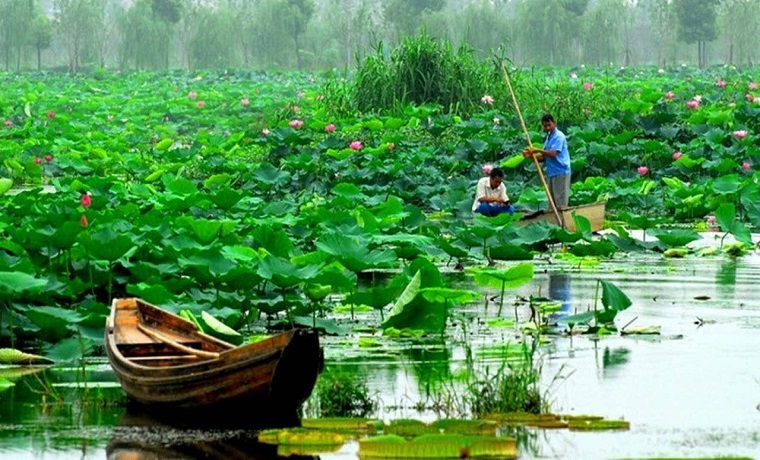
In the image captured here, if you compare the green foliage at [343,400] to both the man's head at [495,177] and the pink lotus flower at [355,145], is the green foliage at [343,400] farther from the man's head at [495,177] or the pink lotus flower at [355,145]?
the pink lotus flower at [355,145]

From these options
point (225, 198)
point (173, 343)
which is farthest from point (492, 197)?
point (173, 343)

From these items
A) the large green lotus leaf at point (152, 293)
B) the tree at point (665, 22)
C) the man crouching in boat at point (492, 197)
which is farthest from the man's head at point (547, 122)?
the tree at point (665, 22)

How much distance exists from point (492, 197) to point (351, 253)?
199 inches

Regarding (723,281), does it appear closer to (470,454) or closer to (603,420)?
(603,420)

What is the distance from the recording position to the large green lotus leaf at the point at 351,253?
9844 millimetres

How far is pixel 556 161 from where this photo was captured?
1548cm

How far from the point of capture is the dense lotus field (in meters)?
9.24

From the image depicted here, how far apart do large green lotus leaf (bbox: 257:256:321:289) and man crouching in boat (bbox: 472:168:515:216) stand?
19.9 feet

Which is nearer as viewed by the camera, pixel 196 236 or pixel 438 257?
pixel 196 236

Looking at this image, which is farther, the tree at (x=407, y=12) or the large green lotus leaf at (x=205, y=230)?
the tree at (x=407, y=12)

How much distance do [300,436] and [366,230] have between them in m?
5.84

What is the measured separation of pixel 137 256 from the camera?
10000mm

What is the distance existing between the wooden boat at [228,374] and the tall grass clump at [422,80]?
15.8 metres

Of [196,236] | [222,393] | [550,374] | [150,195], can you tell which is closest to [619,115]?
[150,195]
